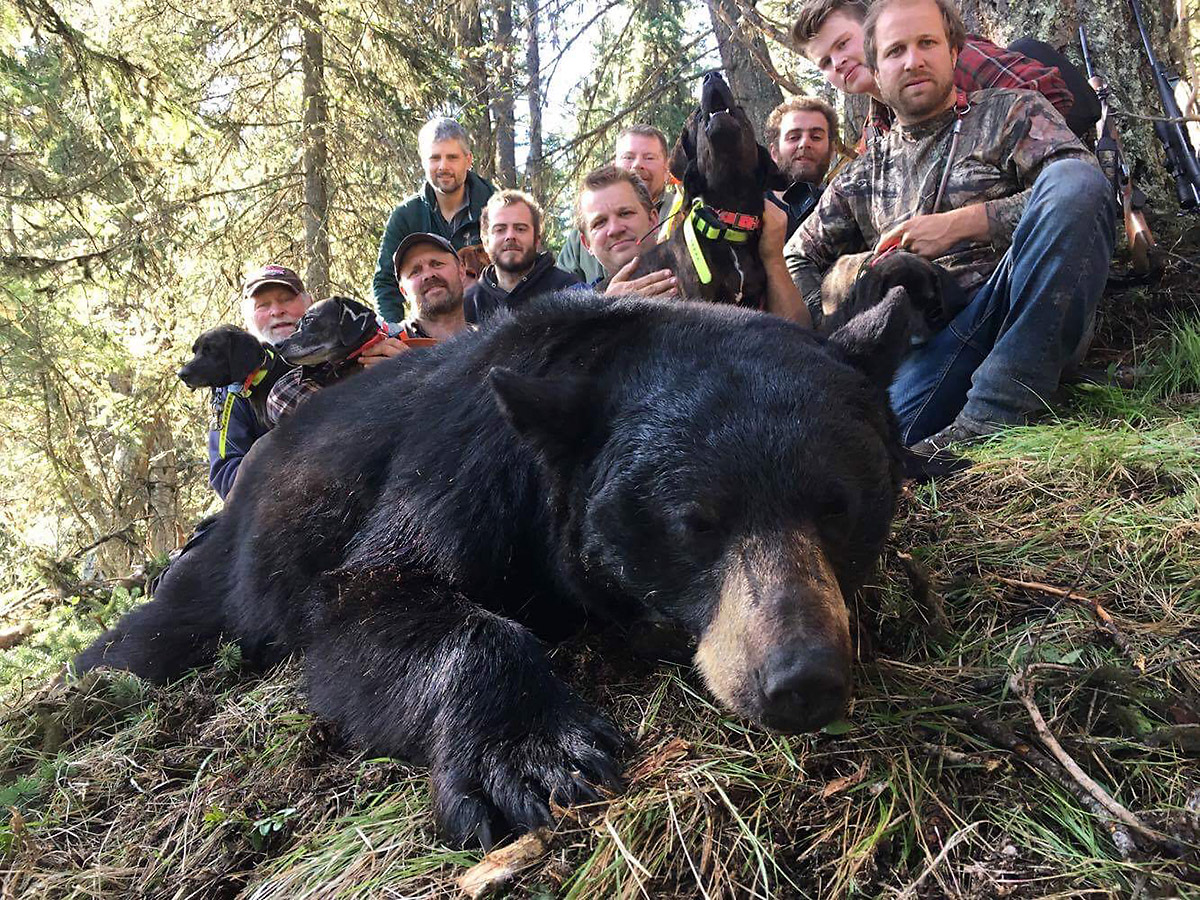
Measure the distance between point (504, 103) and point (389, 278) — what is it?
5.53m

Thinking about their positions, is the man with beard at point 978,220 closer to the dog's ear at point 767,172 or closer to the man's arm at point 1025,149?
the man's arm at point 1025,149

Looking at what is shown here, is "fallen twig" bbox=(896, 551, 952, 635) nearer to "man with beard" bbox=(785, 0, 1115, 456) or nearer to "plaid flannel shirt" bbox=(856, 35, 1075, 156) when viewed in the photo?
"man with beard" bbox=(785, 0, 1115, 456)

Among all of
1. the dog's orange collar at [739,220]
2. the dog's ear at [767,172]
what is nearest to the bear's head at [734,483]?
the dog's orange collar at [739,220]

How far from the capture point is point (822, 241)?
446 cm

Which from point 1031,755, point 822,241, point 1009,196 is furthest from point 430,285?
point 1031,755

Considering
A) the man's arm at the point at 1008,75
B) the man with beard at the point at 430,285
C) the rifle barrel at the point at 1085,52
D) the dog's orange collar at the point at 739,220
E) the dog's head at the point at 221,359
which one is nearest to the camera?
the man's arm at the point at 1008,75

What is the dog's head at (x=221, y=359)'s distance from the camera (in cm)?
447

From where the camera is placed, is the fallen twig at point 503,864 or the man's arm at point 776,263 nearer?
the fallen twig at point 503,864

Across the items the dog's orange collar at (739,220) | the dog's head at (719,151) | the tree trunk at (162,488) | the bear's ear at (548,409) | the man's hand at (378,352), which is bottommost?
the tree trunk at (162,488)

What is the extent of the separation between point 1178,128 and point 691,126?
2865 millimetres

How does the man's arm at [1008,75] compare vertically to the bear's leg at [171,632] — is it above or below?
above

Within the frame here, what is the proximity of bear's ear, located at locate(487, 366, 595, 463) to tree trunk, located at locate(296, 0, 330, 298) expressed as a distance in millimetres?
7332

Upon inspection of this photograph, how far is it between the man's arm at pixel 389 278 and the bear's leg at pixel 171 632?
3694 millimetres

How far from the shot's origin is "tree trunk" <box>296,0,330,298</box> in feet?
28.3
